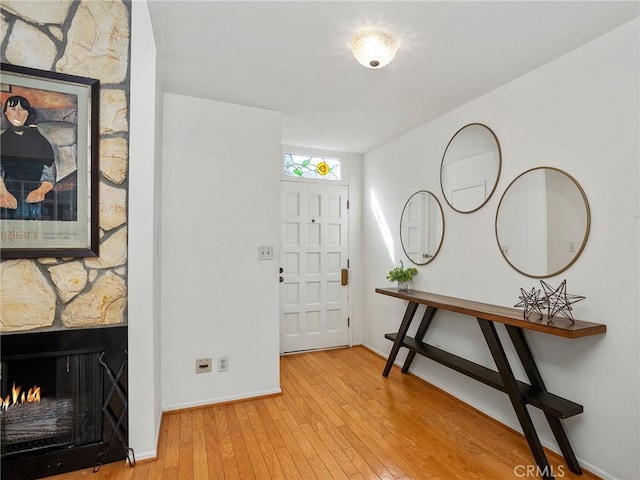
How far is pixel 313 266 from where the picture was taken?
3.97m

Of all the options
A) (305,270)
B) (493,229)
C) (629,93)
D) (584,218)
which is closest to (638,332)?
(584,218)

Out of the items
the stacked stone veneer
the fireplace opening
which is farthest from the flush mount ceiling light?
the fireplace opening

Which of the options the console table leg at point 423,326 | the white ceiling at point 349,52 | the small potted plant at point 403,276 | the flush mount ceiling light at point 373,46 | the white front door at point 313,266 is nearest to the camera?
the white ceiling at point 349,52

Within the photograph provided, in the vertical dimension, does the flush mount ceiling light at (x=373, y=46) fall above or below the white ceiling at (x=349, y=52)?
below

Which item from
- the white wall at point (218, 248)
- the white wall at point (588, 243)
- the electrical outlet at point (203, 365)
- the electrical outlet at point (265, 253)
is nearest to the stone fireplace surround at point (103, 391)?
A: the white wall at point (218, 248)

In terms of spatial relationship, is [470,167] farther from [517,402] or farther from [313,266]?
[313,266]

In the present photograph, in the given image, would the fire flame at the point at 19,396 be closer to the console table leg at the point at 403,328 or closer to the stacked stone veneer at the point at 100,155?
the stacked stone veneer at the point at 100,155

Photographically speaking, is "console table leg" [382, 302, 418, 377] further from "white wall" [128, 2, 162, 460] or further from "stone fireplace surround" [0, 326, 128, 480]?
"stone fireplace surround" [0, 326, 128, 480]

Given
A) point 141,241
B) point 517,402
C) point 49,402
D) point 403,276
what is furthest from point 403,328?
point 49,402

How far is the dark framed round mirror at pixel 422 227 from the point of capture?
3031mm

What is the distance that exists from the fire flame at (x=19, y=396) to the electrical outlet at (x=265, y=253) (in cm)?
160

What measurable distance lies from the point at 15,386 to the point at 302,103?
2.62 m

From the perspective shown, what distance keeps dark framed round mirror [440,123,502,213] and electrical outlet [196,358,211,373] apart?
2.44 m

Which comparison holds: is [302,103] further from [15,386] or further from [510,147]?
[15,386]
